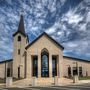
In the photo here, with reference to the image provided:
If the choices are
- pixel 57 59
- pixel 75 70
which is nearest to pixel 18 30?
pixel 57 59

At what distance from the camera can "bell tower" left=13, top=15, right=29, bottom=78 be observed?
62.4 m

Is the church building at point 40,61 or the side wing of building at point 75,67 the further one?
the side wing of building at point 75,67

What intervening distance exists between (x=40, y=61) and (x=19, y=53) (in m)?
6.05

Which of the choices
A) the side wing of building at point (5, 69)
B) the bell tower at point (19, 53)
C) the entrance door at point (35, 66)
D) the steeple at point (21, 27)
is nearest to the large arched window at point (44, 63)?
the entrance door at point (35, 66)

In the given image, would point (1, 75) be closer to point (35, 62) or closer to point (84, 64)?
point (35, 62)

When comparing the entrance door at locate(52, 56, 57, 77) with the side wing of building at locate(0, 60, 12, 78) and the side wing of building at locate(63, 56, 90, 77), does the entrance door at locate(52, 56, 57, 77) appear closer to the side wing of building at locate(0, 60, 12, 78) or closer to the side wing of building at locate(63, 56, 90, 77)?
the side wing of building at locate(63, 56, 90, 77)

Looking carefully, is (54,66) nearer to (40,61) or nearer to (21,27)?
(40,61)

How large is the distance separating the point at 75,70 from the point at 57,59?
6.15m

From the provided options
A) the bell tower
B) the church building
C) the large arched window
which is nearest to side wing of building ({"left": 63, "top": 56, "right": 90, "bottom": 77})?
the church building

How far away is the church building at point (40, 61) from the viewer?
6084 cm

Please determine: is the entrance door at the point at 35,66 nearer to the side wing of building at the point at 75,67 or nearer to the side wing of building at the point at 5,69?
the side wing of building at the point at 5,69

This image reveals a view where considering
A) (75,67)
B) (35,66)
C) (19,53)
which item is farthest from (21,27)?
(75,67)

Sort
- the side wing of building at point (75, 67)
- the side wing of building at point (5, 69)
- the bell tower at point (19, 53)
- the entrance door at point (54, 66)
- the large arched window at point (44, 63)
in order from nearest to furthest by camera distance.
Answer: the large arched window at point (44, 63) < the entrance door at point (54, 66) < the bell tower at point (19, 53) < the side wing of building at point (75, 67) < the side wing of building at point (5, 69)

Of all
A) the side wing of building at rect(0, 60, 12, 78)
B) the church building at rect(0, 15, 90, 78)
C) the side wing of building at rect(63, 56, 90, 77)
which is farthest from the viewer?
the side wing of building at rect(0, 60, 12, 78)
